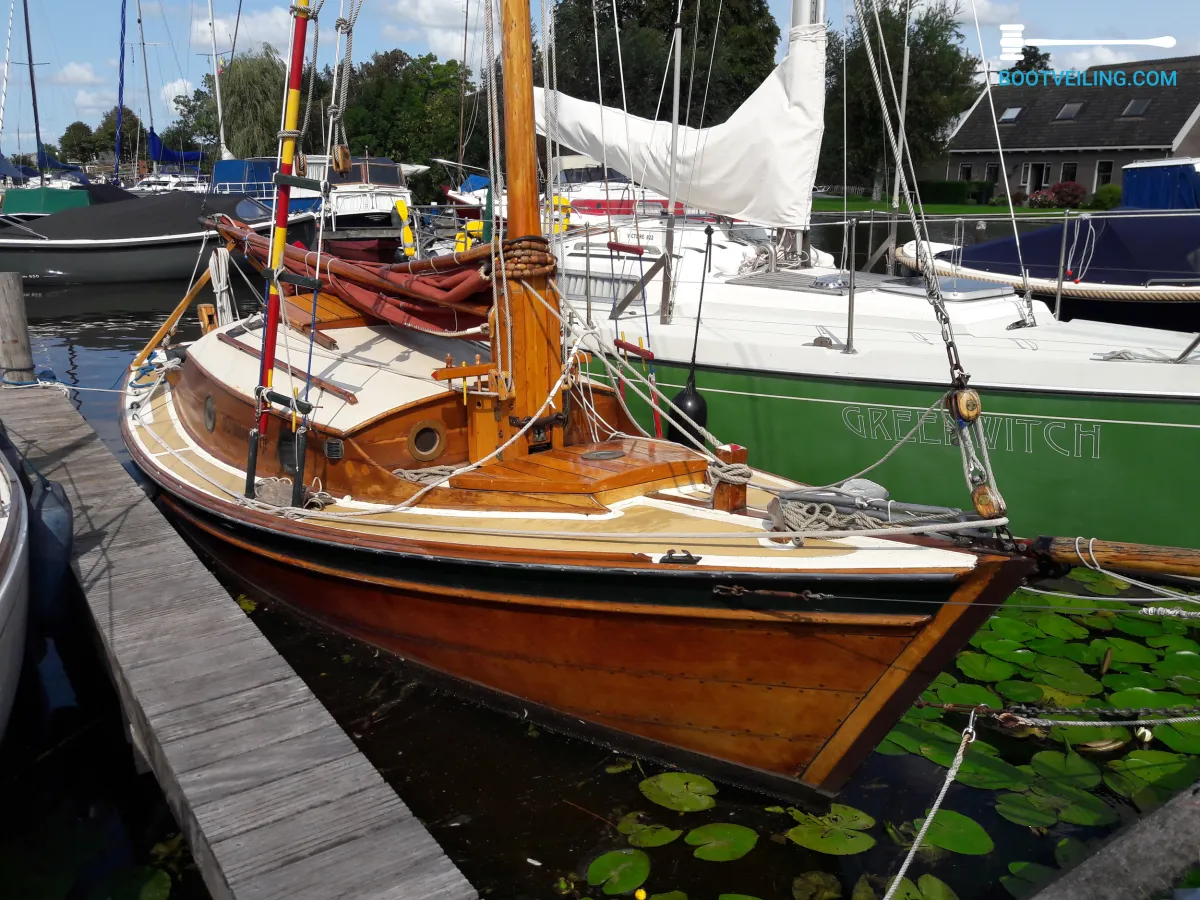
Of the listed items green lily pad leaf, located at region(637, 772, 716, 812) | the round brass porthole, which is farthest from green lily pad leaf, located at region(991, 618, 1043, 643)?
the round brass porthole

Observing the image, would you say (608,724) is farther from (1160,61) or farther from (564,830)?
(1160,61)

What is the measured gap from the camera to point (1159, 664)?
5883 mm

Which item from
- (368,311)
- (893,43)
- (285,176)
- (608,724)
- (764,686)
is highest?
(893,43)

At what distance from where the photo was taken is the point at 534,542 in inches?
194

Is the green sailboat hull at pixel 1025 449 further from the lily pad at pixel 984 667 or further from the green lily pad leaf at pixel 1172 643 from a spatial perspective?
the lily pad at pixel 984 667

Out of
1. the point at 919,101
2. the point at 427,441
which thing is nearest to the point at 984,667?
the point at 427,441

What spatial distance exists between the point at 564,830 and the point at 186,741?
1802mm

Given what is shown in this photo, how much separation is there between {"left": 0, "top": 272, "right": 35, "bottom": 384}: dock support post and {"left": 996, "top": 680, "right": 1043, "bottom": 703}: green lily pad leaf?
10435mm

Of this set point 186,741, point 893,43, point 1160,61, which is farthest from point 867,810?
point 1160,61

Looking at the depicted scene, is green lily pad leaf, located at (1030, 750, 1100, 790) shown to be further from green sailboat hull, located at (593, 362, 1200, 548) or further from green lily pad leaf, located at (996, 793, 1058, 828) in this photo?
green sailboat hull, located at (593, 362, 1200, 548)

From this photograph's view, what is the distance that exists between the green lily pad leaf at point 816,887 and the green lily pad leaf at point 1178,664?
2754 millimetres

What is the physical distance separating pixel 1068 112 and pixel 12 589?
143 feet

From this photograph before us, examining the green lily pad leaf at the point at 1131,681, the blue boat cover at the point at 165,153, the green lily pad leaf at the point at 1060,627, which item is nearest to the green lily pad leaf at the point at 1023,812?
the green lily pad leaf at the point at 1131,681

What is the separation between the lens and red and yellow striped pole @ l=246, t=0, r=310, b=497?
17.7 ft
